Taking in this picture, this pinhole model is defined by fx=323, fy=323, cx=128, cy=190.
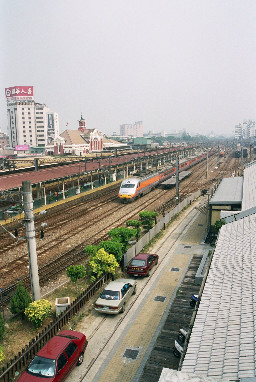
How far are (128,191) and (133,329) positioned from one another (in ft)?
96.3

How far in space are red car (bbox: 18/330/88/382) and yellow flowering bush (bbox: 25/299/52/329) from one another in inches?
103

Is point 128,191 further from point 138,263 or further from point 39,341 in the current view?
point 39,341

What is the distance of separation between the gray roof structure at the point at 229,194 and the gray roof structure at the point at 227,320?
34.5ft

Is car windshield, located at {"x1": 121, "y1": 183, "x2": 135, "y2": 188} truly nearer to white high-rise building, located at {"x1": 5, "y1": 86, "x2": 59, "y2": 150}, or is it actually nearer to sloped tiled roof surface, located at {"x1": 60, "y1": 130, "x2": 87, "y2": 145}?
sloped tiled roof surface, located at {"x1": 60, "y1": 130, "x2": 87, "y2": 145}

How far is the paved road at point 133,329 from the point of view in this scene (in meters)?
12.5

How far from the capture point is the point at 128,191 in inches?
1726

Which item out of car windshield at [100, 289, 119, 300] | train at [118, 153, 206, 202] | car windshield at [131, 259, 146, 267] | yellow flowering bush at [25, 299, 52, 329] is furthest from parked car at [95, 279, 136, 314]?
train at [118, 153, 206, 202]

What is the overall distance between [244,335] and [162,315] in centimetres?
719

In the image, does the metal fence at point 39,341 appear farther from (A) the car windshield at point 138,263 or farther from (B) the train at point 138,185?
(B) the train at point 138,185

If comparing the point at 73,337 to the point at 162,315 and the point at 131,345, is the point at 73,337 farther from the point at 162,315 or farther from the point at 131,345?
the point at 162,315

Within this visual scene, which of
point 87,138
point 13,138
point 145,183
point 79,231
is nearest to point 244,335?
point 79,231

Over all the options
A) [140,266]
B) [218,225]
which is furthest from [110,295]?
[218,225]

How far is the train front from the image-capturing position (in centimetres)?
4353

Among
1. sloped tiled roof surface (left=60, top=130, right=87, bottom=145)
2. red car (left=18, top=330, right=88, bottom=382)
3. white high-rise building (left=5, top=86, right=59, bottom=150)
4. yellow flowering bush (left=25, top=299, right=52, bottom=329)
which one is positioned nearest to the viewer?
Result: red car (left=18, top=330, right=88, bottom=382)
